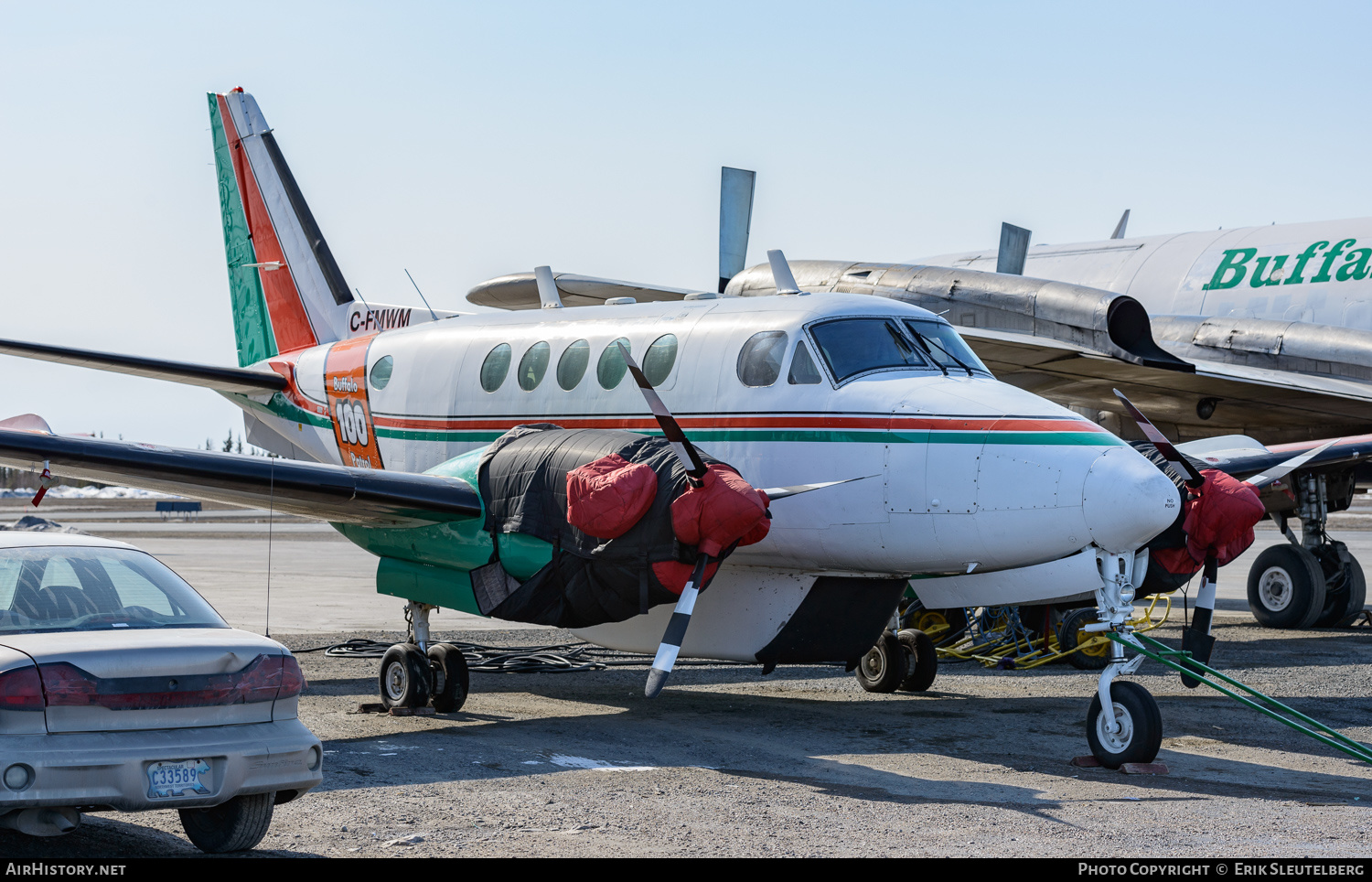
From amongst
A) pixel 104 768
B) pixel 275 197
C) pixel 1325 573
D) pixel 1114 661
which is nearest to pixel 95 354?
pixel 275 197

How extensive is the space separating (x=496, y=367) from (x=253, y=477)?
263 centimetres

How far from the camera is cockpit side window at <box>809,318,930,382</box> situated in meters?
9.50

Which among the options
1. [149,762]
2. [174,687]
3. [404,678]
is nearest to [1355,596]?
[404,678]

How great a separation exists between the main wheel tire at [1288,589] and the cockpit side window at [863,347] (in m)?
9.85

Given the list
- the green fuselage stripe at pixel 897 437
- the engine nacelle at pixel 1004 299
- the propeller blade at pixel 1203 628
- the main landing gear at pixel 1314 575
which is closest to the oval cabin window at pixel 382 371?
the green fuselage stripe at pixel 897 437

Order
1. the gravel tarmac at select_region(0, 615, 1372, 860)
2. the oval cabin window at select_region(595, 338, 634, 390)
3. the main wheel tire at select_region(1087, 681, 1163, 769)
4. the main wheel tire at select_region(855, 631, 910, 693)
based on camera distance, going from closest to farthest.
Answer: the gravel tarmac at select_region(0, 615, 1372, 860), the main wheel tire at select_region(1087, 681, 1163, 769), the oval cabin window at select_region(595, 338, 634, 390), the main wheel tire at select_region(855, 631, 910, 693)

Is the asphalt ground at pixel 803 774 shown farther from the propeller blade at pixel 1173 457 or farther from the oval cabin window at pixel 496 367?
the oval cabin window at pixel 496 367

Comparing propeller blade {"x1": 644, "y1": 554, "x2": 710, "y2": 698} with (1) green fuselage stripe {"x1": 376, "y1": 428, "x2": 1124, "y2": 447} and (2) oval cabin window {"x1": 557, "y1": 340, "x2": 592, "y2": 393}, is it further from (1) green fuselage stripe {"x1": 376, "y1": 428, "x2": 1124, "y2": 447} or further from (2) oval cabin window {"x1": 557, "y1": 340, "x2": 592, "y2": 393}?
(2) oval cabin window {"x1": 557, "y1": 340, "x2": 592, "y2": 393}

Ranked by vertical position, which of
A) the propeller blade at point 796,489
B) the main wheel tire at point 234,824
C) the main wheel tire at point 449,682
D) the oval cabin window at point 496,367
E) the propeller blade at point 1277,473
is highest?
the oval cabin window at point 496,367

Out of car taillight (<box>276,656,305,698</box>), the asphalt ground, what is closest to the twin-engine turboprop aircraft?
the asphalt ground

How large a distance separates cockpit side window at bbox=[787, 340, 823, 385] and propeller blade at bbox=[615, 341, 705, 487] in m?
1.15

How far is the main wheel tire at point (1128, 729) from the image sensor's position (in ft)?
26.7

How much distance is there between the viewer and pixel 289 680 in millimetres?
5730
